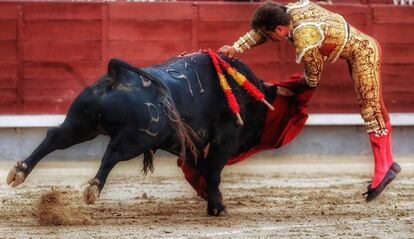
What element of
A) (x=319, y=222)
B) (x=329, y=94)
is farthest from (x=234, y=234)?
(x=329, y=94)

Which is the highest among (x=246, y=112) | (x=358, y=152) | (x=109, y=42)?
(x=246, y=112)

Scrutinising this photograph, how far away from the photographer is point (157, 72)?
560 centimetres

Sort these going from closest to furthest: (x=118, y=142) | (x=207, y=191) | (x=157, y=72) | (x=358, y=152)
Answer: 1. (x=118, y=142)
2. (x=157, y=72)
3. (x=207, y=191)
4. (x=358, y=152)

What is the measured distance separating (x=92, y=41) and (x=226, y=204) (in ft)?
11.7

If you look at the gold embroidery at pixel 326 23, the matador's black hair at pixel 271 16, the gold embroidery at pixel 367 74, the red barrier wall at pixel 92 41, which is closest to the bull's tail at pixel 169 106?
the matador's black hair at pixel 271 16

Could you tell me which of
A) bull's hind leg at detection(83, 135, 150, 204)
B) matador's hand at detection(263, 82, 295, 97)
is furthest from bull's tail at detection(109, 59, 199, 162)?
matador's hand at detection(263, 82, 295, 97)

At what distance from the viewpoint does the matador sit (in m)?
5.90

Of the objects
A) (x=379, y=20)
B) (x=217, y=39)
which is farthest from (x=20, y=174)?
(x=379, y=20)

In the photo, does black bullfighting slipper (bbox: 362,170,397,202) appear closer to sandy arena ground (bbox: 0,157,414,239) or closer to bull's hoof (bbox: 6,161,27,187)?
sandy arena ground (bbox: 0,157,414,239)

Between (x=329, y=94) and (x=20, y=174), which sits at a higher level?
(x=20, y=174)

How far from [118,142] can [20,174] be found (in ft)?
1.50

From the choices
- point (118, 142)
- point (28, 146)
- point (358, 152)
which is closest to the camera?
point (118, 142)

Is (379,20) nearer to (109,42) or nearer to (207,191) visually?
(109,42)

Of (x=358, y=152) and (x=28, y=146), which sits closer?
(x=28, y=146)
